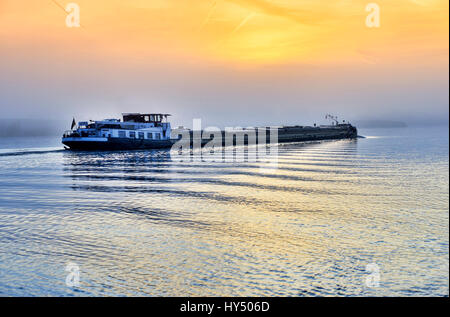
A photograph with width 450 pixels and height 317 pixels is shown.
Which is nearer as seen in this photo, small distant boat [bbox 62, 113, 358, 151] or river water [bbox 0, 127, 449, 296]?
river water [bbox 0, 127, 449, 296]

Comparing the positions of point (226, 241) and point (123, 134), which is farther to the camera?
point (123, 134)

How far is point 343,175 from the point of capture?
3741 cm

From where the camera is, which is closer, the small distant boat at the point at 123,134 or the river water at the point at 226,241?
the river water at the point at 226,241

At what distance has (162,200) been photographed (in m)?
A: 24.3

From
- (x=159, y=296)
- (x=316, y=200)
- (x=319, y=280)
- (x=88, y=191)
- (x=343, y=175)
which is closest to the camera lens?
(x=159, y=296)

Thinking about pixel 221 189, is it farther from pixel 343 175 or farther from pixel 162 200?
pixel 343 175

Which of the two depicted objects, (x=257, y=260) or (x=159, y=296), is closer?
(x=159, y=296)

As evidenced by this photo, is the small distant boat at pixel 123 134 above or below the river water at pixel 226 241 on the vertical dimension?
above

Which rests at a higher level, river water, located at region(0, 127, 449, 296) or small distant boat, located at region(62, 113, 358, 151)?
small distant boat, located at region(62, 113, 358, 151)
